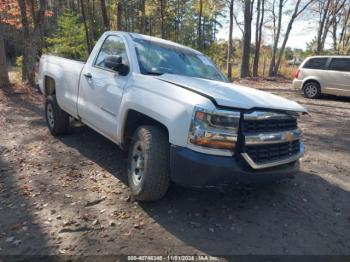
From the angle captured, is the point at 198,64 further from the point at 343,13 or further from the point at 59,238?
the point at 343,13

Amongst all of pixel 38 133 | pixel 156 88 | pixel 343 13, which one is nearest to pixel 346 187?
pixel 156 88

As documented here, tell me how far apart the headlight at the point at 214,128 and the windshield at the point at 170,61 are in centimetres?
130

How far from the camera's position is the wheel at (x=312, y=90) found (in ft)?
46.5

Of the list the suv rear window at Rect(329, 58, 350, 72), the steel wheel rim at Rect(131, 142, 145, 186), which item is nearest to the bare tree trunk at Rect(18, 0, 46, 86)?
the steel wheel rim at Rect(131, 142, 145, 186)

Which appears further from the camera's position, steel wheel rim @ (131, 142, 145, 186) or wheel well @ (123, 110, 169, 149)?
wheel well @ (123, 110, 169, 149)

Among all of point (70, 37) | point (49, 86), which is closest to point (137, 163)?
point (49, 86)

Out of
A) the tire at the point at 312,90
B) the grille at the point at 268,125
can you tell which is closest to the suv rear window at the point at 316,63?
the tire at the point at 312,90

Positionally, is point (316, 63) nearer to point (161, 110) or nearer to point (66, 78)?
point (66, 78)

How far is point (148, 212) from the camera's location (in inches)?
156

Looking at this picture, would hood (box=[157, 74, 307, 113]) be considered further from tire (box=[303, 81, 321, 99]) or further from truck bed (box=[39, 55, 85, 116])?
tire (box=[303, 81, 321, 99])

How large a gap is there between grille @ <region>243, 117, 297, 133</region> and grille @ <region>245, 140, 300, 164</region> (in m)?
0.17

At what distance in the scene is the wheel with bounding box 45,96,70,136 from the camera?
21.5 feet

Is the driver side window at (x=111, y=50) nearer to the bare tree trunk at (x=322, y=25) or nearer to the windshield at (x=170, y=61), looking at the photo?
the windshield at (x=170, y=61)

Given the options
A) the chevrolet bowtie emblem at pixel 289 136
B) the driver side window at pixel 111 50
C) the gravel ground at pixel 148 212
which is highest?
the driver side window at pixel 111 50
